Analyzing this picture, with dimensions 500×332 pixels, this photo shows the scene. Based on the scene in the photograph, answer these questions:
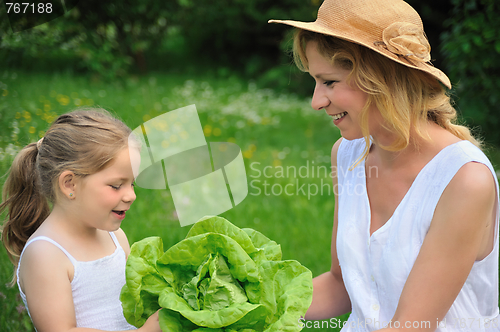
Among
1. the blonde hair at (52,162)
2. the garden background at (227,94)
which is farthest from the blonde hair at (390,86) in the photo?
the blonde hair at (52,162)

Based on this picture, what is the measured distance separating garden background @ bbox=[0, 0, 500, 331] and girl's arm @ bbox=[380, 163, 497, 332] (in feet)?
3.05

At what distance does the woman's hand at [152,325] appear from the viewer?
1385mm

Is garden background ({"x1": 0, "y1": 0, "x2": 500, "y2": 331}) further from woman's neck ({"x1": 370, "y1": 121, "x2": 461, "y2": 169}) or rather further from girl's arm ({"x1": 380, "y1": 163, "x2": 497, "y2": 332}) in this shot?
girl's arm ({"x1": 380, "y1": 163, "x2": 497, "y2": 332})

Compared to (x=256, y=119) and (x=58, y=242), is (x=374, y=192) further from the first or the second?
(x=256, y=119)

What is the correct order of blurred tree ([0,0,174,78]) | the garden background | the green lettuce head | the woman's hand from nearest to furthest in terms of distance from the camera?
the green lettuce head
the woman's hand
the garden background
blurred tree ([0,0,174,78])

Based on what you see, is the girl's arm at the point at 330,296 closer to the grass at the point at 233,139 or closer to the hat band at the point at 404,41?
the hat band at the point at 404,41

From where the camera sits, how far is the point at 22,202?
6.24 feet

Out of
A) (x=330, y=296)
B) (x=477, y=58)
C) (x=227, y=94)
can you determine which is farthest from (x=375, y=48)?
(x=227, y=94)

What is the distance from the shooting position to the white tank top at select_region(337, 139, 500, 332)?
168 cm

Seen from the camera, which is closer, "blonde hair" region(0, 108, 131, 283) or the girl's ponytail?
"blonde hair" region(0, 108, 131, 283)

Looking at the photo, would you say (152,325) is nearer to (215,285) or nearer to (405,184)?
(215,285)

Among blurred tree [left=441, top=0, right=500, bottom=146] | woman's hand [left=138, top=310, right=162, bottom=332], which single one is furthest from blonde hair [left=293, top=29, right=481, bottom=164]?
blurred tree [left=441, top=0, right=500, bottom=146]

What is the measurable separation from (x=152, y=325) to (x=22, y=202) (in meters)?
0.89

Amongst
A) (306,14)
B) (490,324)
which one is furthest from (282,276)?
(306,14)
